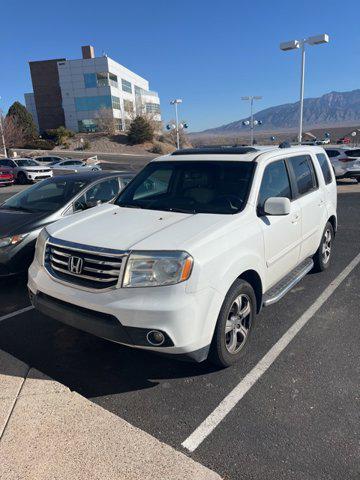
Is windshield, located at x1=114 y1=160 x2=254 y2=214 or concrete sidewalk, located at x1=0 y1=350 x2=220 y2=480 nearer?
concrete sidewalk, located at x1=0 y1=350 x2=220 y2=480

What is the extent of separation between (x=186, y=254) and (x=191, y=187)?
1457mm

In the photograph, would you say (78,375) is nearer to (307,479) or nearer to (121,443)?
(121,443)

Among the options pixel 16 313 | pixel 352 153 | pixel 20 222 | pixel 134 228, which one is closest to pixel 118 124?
pixel 352 153

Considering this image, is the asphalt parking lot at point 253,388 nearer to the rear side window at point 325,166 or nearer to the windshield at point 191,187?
the windshield at point 191,187

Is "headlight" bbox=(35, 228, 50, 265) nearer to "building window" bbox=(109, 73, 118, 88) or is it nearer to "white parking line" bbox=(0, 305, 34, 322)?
"white parking line" bbox=(0, 305, 34, 322)

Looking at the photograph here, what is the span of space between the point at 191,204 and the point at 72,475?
244 cm

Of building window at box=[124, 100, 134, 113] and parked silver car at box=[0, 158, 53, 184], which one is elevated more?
building window at box=[124, 100, 134, 113]

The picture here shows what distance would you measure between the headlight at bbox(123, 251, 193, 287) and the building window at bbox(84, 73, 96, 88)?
238ft

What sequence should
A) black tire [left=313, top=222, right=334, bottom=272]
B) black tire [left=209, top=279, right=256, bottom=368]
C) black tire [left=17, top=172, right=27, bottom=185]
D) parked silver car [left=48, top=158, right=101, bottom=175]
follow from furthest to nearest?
parked silver car [left=48, top=158, right=101, bottom=175] → black tire [left=17, top=172, right=27, bottom=185] → black tire [left=313, top=222, right=334, bottom=272] → black tire [left=209, top=279, right=256, bottom=368]

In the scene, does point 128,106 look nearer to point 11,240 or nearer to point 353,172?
point 353,172

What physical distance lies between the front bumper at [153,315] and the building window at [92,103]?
69592 millimetres

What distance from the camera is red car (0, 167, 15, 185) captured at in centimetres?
2156

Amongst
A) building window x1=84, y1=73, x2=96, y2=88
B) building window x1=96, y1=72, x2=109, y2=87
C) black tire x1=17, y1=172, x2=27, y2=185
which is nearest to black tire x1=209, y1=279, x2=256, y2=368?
black tire x1=17, y1=172, x2=27, y2=185

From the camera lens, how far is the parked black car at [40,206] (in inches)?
190
